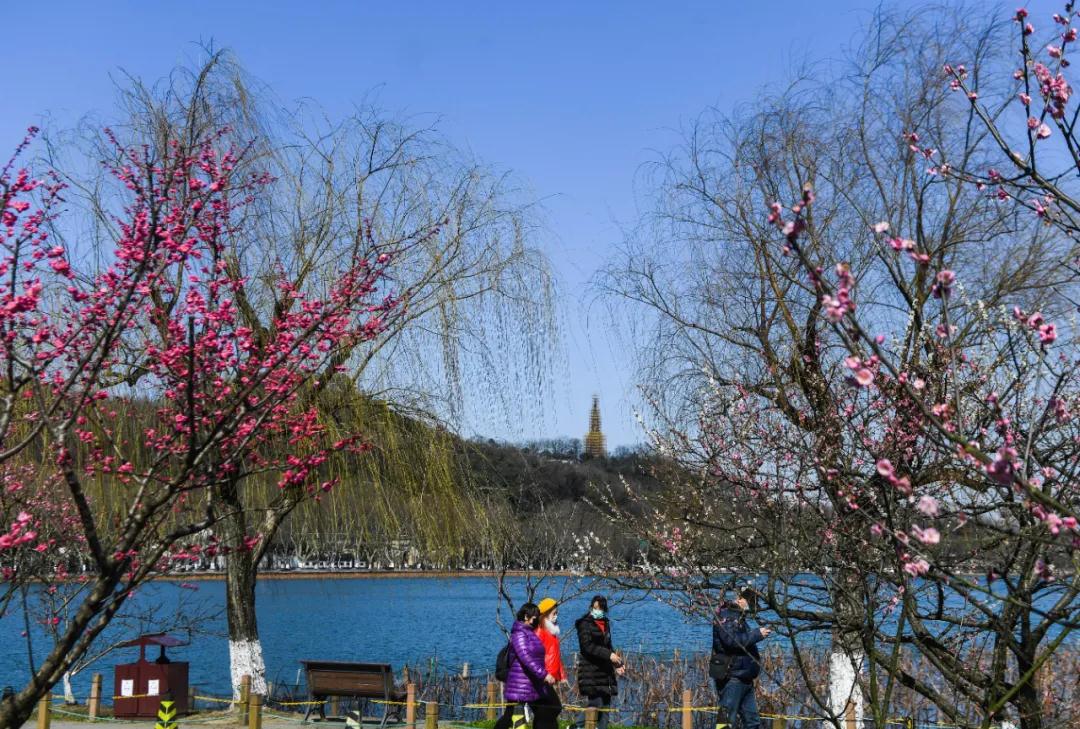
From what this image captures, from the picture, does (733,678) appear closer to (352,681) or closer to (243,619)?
(352,681)

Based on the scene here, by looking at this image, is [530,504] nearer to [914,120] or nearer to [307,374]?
[914,120]

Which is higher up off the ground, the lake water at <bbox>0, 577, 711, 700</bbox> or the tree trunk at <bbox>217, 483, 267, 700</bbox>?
the tree trunk at <bbox>217, 483, 267, 700</bbox>

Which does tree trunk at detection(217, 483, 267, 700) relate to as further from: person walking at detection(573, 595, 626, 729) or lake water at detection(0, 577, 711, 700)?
person walking at detection(573, 595, 626, 729)

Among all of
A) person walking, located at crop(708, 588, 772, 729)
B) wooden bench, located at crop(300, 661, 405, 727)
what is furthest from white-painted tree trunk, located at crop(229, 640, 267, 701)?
person walking, located at crop(708, 588, 772, 729)

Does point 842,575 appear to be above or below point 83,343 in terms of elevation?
below

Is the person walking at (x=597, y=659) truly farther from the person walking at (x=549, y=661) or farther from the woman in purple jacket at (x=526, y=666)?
the woman in purple jacket at (x=526, y=666)

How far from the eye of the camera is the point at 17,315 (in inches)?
226

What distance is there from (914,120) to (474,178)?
17.2 feet

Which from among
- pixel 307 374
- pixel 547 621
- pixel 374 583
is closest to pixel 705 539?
pixel 547 621

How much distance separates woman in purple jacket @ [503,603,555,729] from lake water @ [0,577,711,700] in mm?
2069

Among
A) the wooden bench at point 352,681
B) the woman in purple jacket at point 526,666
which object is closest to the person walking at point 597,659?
the woman in purple jacket at point 526,666

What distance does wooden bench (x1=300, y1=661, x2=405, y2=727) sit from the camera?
14.9 m

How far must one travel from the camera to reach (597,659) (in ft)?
38.4

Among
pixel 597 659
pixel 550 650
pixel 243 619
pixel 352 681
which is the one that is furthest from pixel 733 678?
pixel 243 619
